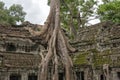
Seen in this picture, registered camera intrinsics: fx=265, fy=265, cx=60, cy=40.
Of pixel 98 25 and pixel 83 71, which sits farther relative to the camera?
pixel 98 25

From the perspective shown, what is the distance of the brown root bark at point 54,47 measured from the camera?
11.9m

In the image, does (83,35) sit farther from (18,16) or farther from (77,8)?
(18,16)

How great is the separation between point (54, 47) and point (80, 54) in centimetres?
638

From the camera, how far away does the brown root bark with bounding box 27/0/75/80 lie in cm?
1188

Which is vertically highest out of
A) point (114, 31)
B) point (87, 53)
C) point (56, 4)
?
point (56, 4)

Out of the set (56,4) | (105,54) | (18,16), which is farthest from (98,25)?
(18,16)

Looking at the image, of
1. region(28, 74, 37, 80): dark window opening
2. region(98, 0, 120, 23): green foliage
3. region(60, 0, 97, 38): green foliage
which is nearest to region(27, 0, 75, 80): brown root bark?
region(28, 74, 37, 80): dark window opening

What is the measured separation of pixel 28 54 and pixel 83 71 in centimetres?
428

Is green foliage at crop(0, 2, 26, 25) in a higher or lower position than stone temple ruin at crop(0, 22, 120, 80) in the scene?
higher

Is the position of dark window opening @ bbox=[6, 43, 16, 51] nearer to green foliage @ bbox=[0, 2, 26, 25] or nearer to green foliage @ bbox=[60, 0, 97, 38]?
green foliage @ bbox=[60, 0, 97, 38]

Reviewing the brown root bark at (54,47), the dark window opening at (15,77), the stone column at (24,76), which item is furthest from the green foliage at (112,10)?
the brown root bark at (54,47)

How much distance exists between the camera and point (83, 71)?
17.2 m

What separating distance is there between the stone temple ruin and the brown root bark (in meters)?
3.79

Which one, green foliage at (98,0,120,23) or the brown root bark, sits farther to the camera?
green foliage at (98,0,120,23)
